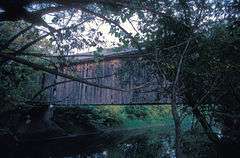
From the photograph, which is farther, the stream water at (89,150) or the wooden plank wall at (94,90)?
the wooden plank wall at (94,90)

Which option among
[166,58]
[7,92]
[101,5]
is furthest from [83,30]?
[7,92]

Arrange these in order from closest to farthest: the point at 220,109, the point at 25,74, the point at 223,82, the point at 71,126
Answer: the point at 223,82, the point at 220,109, the point at 25,74, the point at 71,126

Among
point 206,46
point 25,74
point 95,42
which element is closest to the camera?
point 206,46

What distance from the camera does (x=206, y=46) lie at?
→ 600 centimetres

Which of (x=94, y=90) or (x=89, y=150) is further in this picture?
(x=94, y=90)

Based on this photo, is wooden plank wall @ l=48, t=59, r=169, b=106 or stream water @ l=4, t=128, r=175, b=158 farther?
wooden plank wall @ l=48, t=59, r=169, b=106

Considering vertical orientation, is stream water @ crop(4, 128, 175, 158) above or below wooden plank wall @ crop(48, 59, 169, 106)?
below

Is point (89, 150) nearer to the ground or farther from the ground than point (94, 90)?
nearer to the ground

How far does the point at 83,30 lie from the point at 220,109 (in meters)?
3.51

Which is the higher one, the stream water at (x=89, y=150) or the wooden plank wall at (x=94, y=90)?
the wooden plank wall at (x=94, y=90)

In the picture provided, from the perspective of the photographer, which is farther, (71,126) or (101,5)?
(71,126)

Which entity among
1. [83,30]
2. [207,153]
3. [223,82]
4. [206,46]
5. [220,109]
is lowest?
[207,153]

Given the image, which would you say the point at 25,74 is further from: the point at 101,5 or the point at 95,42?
the point at 101,5

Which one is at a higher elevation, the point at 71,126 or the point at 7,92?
the point at 7,92
